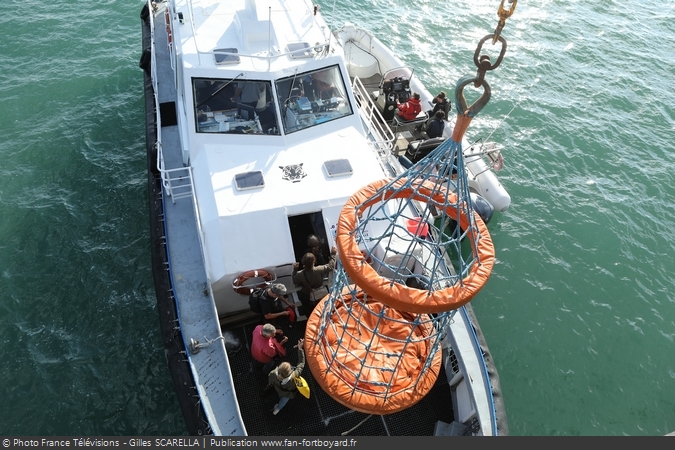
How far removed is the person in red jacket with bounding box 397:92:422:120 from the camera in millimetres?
12646

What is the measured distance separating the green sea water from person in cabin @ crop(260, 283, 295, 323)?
2.54 m

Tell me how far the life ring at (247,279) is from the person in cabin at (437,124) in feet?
20.2

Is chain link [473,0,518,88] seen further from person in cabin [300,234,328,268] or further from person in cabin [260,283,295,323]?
person in cabin [260,283,295,323]

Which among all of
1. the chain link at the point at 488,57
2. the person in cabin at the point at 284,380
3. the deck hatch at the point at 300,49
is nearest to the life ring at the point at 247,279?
the person in cabin at the point at 284,380

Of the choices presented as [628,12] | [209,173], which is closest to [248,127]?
[209,173]

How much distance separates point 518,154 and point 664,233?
397cm

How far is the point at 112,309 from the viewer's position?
31.2 ft

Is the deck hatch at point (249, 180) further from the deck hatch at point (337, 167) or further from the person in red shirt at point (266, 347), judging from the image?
the person in red shirt at point (266, 347)

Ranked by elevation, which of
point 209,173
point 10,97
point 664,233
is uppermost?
point 209,173

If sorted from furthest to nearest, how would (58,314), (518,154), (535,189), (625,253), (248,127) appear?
(518,154)
(535,189)
(625,253)
(58,314)
(248,127)

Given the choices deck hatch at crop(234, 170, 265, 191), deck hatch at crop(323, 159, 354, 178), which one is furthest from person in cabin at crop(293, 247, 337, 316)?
deck hatch at crop(234, 170, 265, 191)

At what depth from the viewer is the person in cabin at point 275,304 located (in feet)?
23.7

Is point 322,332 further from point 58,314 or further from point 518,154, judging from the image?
point 518,154

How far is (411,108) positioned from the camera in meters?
12.7
